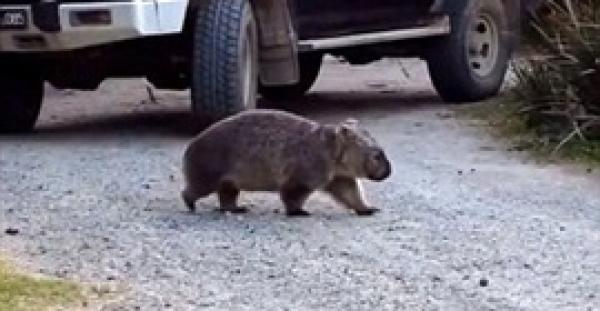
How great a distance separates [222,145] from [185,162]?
0.22 meters

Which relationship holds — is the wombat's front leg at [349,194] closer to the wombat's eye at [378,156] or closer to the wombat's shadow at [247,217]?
the wombat's shadow at [247,217]

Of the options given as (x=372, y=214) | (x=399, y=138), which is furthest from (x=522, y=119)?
(x=372, y=214)

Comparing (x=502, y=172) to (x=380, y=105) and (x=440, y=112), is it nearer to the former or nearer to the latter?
(x=440, y=112)

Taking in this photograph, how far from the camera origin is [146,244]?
25.8ft

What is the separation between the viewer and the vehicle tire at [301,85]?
14.4 m

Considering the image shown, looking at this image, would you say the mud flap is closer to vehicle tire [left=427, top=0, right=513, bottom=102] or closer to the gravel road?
the gravel road

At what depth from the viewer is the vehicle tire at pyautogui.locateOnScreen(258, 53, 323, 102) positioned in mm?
14414

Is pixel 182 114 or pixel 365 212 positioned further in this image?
pixel 182 114

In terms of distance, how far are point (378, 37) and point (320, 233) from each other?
15.8 feet

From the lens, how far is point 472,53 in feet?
45.9

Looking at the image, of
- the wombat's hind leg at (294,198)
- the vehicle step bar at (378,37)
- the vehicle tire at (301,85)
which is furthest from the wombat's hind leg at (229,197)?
the vehicle tire at (301,85)

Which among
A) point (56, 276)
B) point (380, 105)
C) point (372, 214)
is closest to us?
point (56, 276)

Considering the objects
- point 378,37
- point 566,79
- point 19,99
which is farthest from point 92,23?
point 566,79

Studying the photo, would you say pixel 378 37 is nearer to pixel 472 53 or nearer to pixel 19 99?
pixel 472 53
